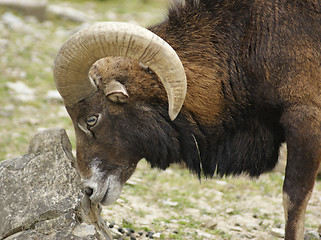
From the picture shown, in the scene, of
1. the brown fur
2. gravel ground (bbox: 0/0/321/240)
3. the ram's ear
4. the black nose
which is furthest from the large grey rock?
gravel ground (bbox: 0/0/321/240)

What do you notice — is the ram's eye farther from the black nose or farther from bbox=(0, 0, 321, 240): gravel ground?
bbox=(0, 0, 321, 240): gravel ground

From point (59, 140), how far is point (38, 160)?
0.97ft

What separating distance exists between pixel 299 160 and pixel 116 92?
1.89 m

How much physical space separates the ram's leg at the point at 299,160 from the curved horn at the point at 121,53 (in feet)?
3.69

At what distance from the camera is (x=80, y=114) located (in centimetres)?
595

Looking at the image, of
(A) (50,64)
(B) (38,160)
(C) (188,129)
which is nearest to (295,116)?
(C) (188,129)

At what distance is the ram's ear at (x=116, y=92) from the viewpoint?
576 cm

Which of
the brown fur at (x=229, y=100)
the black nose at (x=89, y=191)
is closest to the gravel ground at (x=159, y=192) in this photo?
the brown fur at (x=229, y=100)

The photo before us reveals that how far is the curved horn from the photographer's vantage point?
5.41 m

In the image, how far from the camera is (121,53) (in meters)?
5.54

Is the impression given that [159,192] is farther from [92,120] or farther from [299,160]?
[299,160]

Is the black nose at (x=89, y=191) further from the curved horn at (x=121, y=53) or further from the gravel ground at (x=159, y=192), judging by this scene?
the curved horn at (x=121, y=53)

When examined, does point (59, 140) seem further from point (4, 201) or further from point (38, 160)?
point (4, 201)

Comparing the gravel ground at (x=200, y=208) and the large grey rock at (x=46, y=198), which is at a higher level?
the large grey rock at (x=46, y=198)
